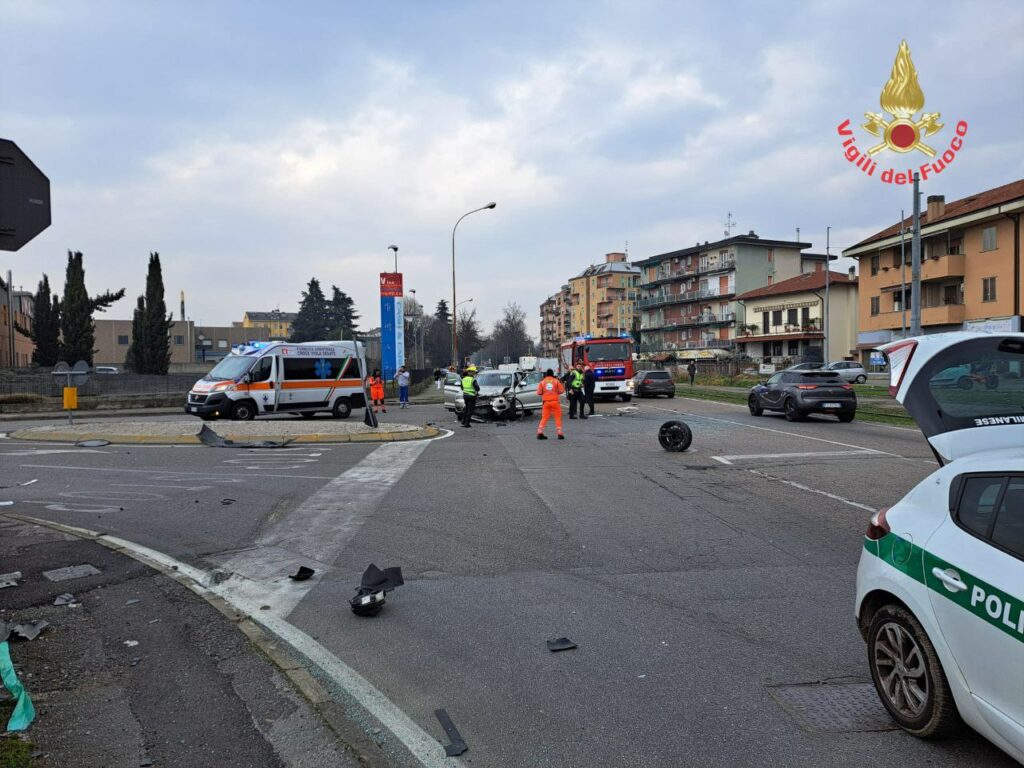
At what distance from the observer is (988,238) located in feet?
143

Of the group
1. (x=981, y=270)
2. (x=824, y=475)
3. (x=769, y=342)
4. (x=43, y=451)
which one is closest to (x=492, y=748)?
(x=824, y=475)

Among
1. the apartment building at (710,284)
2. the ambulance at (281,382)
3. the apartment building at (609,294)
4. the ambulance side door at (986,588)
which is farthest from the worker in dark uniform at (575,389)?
the apartment building at (609,294)

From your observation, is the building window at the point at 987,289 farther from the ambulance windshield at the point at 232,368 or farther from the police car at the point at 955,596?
the police car at the point at 955,596

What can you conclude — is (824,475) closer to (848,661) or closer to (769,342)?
(848,661)

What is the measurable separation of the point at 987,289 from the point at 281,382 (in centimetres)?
4235

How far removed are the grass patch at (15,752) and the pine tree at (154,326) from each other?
193 feet

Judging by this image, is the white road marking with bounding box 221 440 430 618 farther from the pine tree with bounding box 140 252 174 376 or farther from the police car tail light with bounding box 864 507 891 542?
the pine tree with bounding box 140 252 174 376

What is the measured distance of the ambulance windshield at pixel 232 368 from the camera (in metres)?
21.8

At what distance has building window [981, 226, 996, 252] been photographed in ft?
141

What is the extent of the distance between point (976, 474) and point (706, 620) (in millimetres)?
2369

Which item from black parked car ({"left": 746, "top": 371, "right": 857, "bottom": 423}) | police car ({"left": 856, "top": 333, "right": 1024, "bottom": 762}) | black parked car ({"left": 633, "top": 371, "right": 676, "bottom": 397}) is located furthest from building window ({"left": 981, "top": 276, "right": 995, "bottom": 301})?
police car ({"left": 856, "top": 333, "right": 1024, "bottom": 762})

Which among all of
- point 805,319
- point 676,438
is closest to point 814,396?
point 676,438

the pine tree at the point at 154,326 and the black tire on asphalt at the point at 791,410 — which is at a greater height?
the pine tree at the point at 154,326

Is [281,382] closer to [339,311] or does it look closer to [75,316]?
[75,316]
